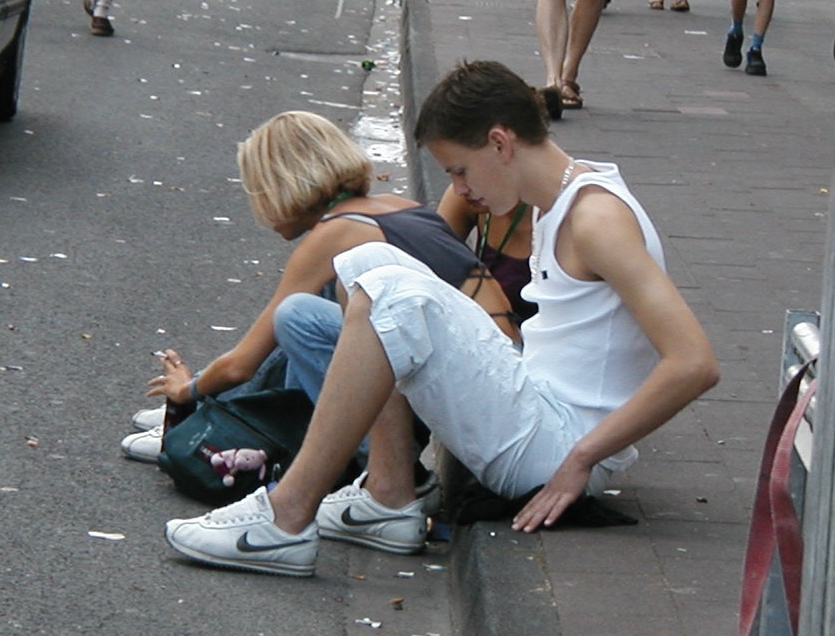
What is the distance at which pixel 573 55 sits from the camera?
33.6ft

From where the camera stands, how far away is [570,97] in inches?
396

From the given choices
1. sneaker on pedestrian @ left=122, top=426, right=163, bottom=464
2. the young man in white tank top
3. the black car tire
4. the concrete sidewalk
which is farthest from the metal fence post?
the black car tire

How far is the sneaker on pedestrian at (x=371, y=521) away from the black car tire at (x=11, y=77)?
553 centimetres

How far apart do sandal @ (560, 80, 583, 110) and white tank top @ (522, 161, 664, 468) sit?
240 inches

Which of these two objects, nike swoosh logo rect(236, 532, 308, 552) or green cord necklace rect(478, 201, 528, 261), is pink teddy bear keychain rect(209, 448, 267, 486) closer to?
nike swoosh logo rect(236, 532, 308, 552)

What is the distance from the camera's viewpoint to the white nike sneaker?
12.9 feet

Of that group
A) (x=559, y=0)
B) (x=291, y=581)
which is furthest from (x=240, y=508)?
(x=559, y=0)

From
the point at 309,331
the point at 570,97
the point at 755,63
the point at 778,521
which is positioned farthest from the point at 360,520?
the point at 755,63

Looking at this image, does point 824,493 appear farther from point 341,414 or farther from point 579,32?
point 579,32

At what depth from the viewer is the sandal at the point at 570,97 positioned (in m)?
10.1

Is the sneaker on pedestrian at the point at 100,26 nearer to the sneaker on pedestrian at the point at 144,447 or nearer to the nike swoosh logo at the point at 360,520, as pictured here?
the sneaker on pedestrian at the point at 144,447

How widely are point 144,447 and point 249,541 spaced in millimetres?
798

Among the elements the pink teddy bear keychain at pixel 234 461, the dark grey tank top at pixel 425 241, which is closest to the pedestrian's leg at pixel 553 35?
the dark grey tank top at pixel 425 241

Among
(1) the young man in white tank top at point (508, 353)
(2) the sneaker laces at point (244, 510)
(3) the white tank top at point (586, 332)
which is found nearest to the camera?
(1) the young man in white tank top at point (508, 353)
